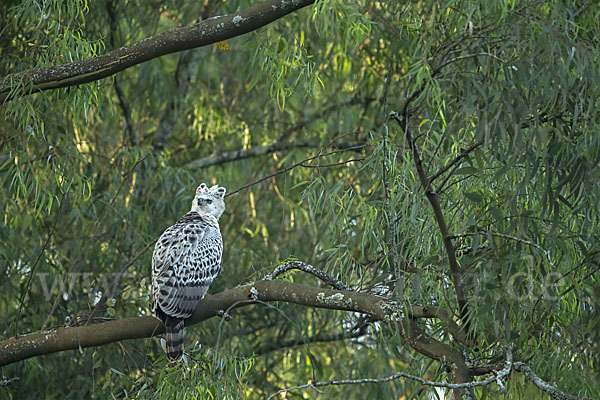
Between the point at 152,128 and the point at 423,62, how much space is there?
4.68 metres

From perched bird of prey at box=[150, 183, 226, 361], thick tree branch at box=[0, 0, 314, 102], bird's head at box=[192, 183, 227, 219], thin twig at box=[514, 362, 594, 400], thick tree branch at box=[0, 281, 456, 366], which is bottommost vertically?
thin twig at box=[514, 362, 594, 400]

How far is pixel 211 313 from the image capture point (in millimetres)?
3514

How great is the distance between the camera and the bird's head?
4.59 m

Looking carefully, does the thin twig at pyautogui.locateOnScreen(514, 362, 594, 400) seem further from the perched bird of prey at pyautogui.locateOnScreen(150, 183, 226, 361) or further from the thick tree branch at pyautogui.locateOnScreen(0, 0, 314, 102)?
the thick tree branch at pyautogui.locateOnScreen(0, 0, 314, 102)

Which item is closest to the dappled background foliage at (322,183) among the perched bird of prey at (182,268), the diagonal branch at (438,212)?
the diagonal branch at (438,212)

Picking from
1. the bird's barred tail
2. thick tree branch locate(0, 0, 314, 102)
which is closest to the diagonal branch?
thick tree branch locate(0, 0, 314, 102)

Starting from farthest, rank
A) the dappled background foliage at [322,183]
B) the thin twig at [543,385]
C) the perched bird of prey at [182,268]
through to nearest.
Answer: the perched bird of prey at [182,268] < the dappled background foliage at [322,183] < the thin twig at [543,385]

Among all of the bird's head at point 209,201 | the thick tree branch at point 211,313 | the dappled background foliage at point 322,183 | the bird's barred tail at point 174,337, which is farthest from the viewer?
the bird's head at point 209,201

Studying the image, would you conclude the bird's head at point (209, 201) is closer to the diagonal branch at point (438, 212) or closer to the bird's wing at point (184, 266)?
the bird's wing at point (184, 266)

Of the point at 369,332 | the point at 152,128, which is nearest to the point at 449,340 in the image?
the point at 369,332

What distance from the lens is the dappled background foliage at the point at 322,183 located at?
2.83 m

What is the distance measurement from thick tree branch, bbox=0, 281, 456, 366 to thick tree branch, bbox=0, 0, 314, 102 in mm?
949

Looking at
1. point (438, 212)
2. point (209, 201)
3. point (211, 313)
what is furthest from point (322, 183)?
point (209, 201)

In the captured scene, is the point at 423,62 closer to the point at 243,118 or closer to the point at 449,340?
the point at 449,340
